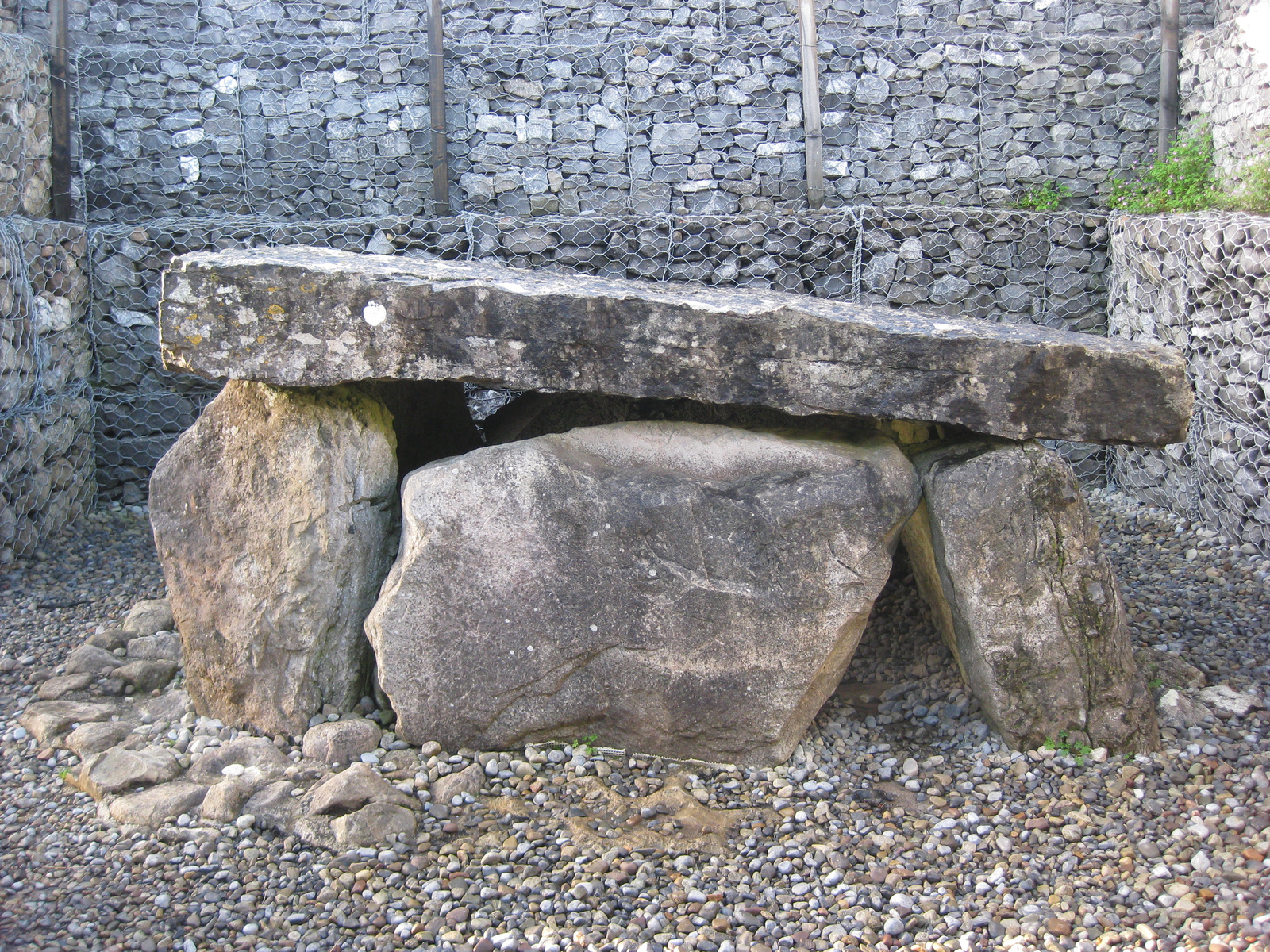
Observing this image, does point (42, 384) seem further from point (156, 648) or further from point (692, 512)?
point (692, 512)

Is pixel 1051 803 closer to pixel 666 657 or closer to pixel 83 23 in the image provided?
pixel 666 657

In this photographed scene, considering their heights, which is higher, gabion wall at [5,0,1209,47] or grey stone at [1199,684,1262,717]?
gabion wall at [5,0,1209,47]

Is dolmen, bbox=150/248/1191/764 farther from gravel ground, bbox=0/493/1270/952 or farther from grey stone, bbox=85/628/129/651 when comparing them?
grey stone, bbox=85/628/129/651

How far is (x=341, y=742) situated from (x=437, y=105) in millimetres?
4617

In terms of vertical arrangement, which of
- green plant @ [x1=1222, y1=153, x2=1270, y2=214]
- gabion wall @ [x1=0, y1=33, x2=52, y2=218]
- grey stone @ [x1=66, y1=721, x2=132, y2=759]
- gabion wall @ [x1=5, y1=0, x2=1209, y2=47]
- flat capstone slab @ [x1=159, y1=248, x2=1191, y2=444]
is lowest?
grey stone @ [x1=66, y1=721, x2=132, y2=759]

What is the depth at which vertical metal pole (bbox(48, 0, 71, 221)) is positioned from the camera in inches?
246

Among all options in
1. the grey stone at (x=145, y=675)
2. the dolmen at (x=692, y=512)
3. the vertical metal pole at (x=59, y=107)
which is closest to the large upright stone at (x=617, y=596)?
the dolmen at (x=692, y=512)

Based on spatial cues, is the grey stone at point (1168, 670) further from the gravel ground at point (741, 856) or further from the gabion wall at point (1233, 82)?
the gabion wall at point (1233, 82)

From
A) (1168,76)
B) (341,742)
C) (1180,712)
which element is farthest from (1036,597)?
(1168,76)

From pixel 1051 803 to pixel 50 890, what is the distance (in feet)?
9.53

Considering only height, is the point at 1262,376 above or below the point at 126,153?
below

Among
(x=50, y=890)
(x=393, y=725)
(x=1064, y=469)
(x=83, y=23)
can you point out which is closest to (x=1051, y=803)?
(x=1064, y=469)

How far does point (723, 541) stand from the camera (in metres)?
→ 3.29

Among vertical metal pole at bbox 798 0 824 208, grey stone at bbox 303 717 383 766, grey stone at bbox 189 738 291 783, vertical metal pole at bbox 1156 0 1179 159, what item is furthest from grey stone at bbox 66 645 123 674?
vertical metal pole at bbox 1156 0 1179 159
